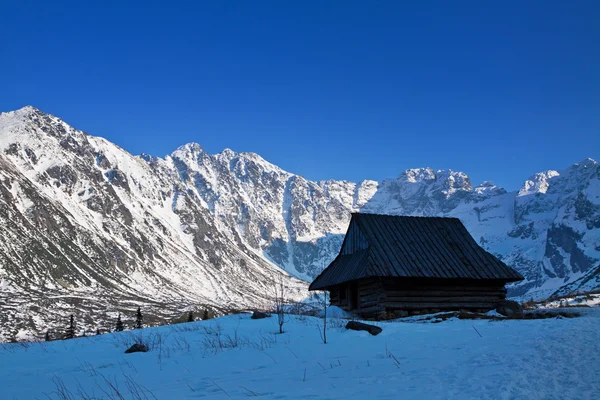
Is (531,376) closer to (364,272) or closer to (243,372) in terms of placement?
(243,372)

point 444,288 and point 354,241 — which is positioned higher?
point 354,241

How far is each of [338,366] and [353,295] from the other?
2232 cm

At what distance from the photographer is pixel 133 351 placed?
13633 millimetres

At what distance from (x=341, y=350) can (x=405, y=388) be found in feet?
13.0

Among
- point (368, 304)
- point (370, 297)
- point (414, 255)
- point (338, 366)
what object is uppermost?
point (414, 255)

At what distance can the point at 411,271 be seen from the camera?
2747 cm

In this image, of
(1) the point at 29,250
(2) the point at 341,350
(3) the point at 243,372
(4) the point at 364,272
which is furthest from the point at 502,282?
(1) the point at 29,250

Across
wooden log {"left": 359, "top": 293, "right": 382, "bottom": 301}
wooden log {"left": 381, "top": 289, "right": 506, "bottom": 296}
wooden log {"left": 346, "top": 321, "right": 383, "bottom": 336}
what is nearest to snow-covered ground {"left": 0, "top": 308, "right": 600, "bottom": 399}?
wooden log {"left": 346, "top": 321, "right": 383, "bottom": 336}

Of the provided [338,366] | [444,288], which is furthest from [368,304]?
[338,366]

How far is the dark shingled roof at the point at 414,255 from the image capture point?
27812 millimetres

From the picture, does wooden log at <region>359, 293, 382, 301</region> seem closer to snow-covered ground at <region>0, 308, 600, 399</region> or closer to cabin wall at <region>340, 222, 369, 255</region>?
cabin wall at <region>340, 222, 369, 255</region>

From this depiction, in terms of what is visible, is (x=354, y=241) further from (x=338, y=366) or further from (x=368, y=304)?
(x=338, y=366)

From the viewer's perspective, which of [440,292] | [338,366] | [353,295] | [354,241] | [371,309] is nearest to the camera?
[338,366]

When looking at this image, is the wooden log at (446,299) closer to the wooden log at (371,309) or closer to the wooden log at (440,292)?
the wooden log at (440,292)
